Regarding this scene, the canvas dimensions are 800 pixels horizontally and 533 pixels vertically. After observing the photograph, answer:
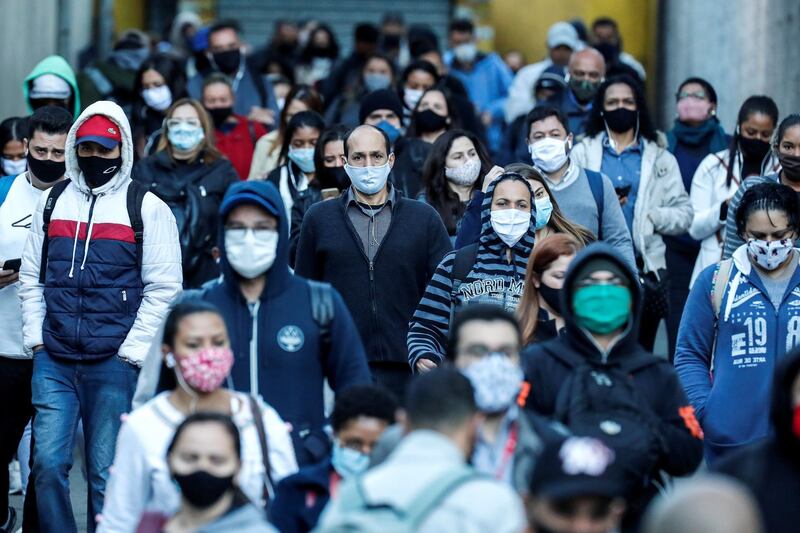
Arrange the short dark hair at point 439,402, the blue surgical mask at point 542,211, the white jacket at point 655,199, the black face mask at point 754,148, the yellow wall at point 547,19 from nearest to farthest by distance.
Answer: the short dark hair at point 439,402
the blue surgical mask at point 542,211
the white jacket at point 655,199
the black face mask at point 754,148
the yellow wall at point 547,19

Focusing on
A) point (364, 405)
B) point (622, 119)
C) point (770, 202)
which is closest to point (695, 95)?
point (622, 119)

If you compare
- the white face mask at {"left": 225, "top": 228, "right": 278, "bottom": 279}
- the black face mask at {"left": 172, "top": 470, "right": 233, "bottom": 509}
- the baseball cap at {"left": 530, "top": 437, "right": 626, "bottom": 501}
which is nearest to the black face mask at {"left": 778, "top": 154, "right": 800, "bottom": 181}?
the white face mask at {"left": 225, "top": 228, "right": 278, "bottom": 279}

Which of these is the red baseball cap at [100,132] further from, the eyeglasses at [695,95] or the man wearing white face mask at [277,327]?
the eyeglasses at [695,95]

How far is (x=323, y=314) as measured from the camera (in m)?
7.71

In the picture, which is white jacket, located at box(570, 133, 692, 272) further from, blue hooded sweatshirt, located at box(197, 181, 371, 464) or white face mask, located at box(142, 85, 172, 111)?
blue hooded sweatshirt, located at box(197, 181, 371, 464)

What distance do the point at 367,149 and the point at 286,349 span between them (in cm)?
272

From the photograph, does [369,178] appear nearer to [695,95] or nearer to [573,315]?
[573,315]

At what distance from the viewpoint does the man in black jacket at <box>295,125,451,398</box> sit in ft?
Result: 32.7

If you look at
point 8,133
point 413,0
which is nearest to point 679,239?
point 8,133

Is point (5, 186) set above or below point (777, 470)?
above

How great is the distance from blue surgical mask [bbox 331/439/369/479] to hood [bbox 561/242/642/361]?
2.95 feet

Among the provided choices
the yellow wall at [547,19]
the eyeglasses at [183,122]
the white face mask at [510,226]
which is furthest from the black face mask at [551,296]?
the yellow wall at [547,19]

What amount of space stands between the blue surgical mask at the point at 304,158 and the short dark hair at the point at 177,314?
5.08 metres

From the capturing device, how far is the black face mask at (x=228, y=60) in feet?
52.5
